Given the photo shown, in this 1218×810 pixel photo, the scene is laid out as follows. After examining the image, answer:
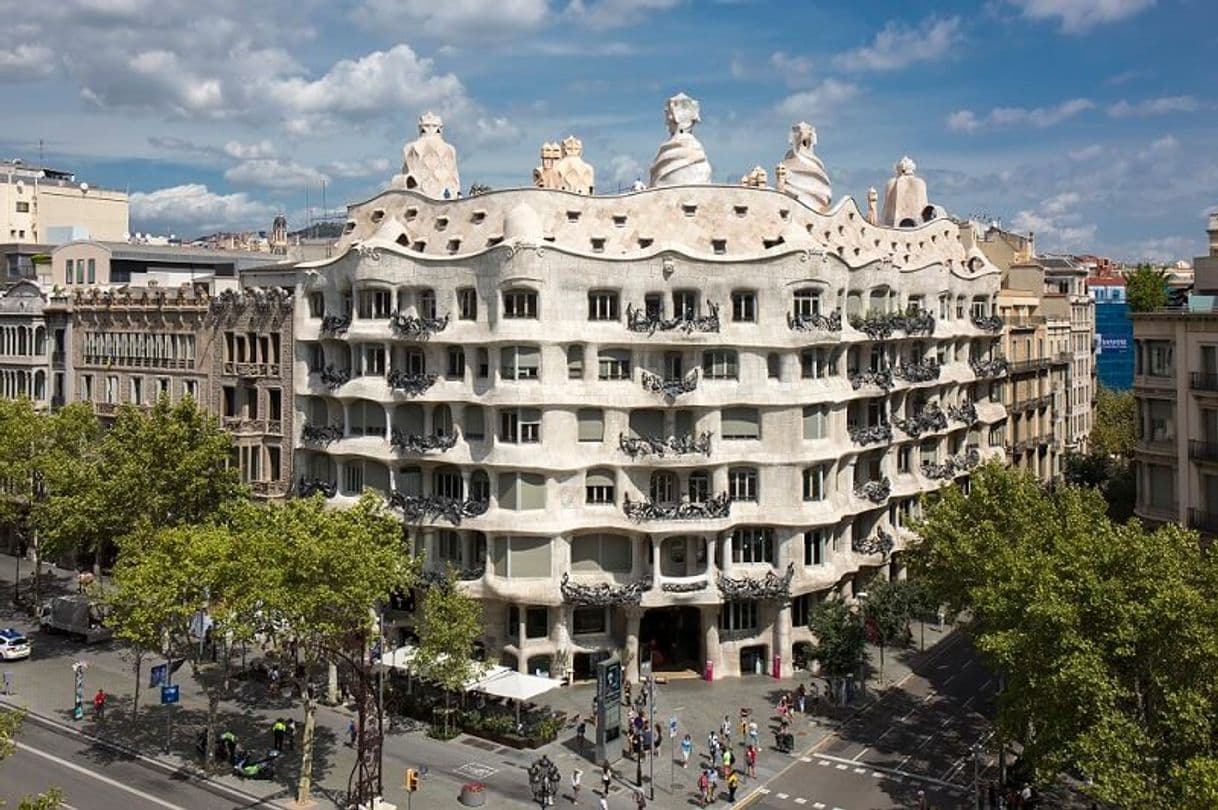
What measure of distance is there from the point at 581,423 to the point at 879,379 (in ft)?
65.9

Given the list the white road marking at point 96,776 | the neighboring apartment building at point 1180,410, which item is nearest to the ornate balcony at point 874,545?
the neighboring apartment building at point 1180,410

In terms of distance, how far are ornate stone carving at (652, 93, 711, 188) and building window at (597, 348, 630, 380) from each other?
1494cm

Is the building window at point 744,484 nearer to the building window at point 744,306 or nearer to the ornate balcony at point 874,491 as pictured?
the building window at point 744,306

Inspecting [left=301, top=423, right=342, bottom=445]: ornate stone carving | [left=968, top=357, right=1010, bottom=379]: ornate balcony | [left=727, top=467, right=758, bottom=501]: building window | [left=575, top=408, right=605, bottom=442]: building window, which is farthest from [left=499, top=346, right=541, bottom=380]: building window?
[left=968, top=357, right=1010, bottom=379]: ornate balcony

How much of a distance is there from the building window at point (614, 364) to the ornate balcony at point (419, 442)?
29.1 ft

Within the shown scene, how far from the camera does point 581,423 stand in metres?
61.4

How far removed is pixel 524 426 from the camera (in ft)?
199

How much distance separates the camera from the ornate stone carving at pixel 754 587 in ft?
200

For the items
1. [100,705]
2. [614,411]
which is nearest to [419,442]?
[614,411]

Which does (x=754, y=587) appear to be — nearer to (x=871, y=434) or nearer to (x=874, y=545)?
(x=874, y=545)

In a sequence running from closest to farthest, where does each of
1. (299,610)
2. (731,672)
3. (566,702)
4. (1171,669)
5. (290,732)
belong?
1. (1171,669)
2. (299,610)
3. (290,732)
4. (566,702)
5. (731,672)

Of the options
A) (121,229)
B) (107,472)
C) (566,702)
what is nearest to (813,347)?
(566,702)

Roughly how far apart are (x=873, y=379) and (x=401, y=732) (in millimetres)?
34747

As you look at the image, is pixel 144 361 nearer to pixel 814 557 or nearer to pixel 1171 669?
pixel 814 557
